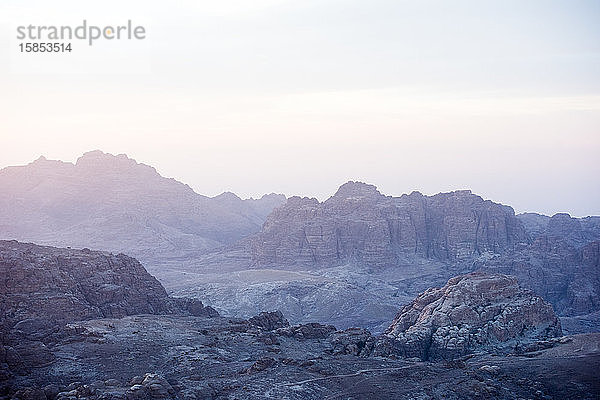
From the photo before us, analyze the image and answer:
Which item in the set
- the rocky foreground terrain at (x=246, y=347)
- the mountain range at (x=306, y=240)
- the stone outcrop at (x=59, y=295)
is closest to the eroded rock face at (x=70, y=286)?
the stone outcrop at (x=59, y=295)

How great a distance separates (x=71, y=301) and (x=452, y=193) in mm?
97767

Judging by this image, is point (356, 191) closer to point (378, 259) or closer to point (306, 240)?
point (306, 240)

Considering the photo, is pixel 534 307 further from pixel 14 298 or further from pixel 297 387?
pixel 14 298

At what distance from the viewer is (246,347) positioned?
127ft

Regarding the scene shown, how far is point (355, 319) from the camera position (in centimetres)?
7350

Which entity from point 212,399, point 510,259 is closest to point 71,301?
point 212,399

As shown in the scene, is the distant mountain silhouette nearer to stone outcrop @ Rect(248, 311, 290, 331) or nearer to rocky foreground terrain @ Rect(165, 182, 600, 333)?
rocky foreground terrain @ Rect(165, 182, 600, 333)

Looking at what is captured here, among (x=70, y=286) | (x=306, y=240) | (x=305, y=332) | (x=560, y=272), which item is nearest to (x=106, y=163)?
(x=306, y=240)

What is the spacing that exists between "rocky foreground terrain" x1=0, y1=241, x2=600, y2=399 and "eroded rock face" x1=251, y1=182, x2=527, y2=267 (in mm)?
56179

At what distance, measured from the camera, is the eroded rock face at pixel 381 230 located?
108938 millimetres

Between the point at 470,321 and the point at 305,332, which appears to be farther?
the point at 470,321

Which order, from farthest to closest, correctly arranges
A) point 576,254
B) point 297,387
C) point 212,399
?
point 576,254 → point 297,387 → point 212,399

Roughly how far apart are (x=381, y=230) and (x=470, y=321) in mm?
68093

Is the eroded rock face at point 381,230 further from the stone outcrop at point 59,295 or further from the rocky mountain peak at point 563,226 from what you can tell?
the stone outcrop at point 59,295
